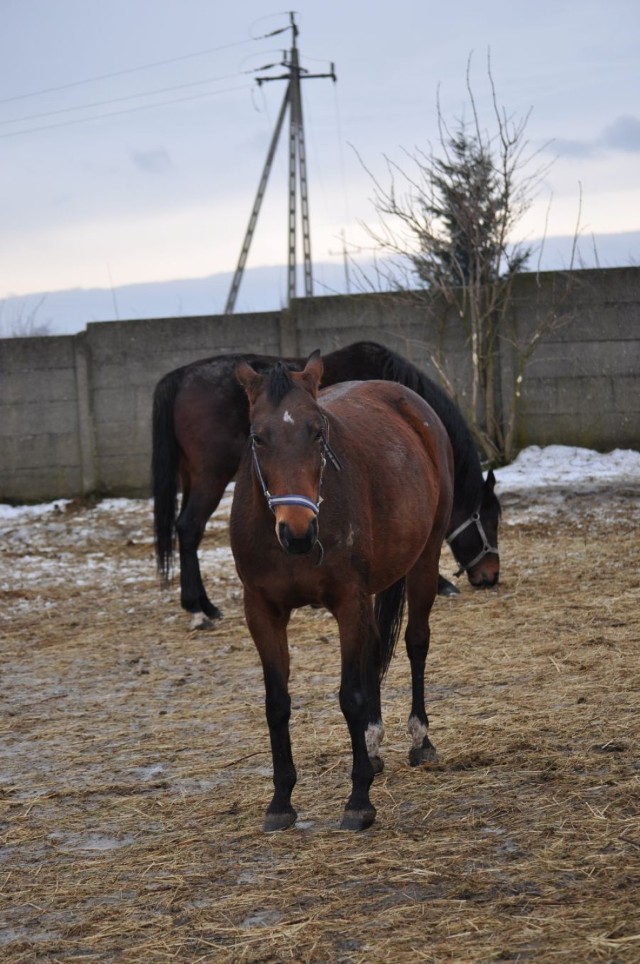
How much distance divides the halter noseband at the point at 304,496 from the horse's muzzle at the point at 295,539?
0.07 meters

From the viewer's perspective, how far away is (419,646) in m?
4.50

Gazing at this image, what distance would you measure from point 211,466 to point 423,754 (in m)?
3.84

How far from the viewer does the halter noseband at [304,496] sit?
328cm

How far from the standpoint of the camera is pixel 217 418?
775cm

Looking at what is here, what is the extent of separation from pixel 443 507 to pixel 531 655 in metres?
1.43

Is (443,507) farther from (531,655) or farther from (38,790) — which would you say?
(38,790)

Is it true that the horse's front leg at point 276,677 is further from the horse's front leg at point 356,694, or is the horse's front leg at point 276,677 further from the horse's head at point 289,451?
the horse's head at point 289,451

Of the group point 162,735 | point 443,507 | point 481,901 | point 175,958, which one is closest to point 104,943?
point 175,958

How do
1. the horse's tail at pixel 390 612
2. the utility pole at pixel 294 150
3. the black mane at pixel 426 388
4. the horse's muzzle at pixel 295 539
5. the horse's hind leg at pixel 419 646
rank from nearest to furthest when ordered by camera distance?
the horse's muzzle at pixel 295 539
the horse's hind leg at pixel 419 646
the horse's tail at pixel 390 612
the black mane at pixel 426 388
the utility pole at pixel 294 150

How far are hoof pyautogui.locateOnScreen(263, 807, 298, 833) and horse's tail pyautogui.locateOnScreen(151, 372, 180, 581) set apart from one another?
A: 409 centimetres

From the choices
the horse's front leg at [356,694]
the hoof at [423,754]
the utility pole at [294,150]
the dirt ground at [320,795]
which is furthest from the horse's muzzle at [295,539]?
the utility pole at [294,150]

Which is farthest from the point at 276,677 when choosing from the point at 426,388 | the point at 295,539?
the point at 426,388

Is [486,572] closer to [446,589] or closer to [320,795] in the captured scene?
[446,589]

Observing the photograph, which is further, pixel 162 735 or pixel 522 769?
pixel 162 735
